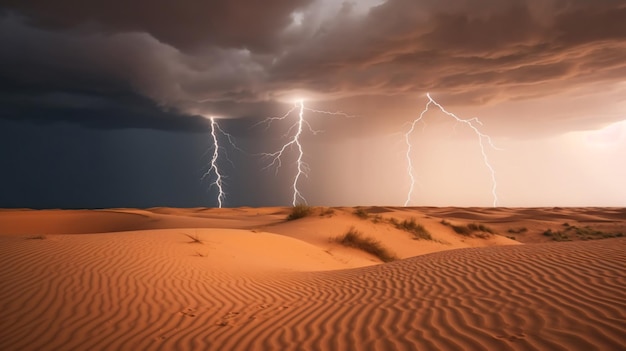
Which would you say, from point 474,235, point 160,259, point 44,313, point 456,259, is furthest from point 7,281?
point 474,235

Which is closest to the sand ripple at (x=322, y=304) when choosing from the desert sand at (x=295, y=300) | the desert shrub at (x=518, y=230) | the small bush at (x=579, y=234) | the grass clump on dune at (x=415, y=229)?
the desert sand at (x=295, y=300)

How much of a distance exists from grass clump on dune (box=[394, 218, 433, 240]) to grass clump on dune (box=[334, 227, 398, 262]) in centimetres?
425

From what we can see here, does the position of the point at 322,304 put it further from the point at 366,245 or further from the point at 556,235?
the point at 556,235

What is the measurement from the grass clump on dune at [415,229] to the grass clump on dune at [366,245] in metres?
4.25

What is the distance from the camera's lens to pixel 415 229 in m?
21.3

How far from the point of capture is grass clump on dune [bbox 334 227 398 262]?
631 inches

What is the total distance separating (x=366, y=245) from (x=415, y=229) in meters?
5.98

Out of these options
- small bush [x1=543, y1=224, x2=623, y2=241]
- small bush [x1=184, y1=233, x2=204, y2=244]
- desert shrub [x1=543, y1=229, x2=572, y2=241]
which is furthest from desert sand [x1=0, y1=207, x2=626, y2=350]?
small bush [x1=543, y1=224, x2=623, y2=241]

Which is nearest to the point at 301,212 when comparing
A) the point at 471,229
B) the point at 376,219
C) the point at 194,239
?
the point at 376,219

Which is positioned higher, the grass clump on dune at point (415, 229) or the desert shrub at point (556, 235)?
the grass clump on dune at point (415, 229)

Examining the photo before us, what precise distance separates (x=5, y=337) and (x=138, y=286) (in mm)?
2111

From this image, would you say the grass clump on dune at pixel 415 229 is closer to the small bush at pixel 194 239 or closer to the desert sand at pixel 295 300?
the desert sand at pixel 295 300

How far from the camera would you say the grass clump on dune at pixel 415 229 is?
2034 cm

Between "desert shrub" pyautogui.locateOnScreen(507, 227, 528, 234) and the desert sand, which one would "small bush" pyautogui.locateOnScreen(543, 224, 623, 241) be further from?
the desert sand
